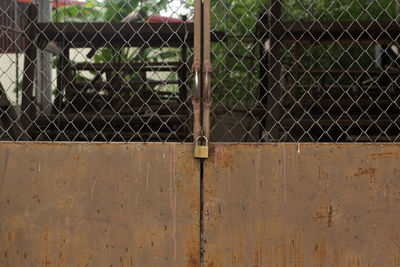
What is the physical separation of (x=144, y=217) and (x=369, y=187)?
1.35 meters

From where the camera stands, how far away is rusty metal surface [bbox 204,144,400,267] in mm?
2482

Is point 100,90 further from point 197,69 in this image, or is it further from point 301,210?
point 301,210

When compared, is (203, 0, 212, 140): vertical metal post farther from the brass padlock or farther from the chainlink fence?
the chainlink fence

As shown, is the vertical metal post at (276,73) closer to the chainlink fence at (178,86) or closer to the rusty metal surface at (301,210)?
the chainlink fence at (178,86)

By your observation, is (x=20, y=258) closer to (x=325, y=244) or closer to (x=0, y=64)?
(x=325, y=244)

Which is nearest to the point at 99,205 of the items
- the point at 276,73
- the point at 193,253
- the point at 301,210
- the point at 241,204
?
the point at 193,253

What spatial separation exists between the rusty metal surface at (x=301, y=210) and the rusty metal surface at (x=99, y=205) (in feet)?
0.55

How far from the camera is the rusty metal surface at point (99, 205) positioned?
250 centimetres

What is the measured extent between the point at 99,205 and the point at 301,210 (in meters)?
1.21

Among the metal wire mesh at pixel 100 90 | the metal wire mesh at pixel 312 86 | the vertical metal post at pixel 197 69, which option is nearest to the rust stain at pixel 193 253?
the vertical metal post at pixel 197 69

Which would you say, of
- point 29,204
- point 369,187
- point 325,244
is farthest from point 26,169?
point 369,187

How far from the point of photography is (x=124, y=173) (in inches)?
99.0

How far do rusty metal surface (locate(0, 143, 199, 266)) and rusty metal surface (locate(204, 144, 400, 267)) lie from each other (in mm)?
167

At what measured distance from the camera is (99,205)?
2.53 meters
